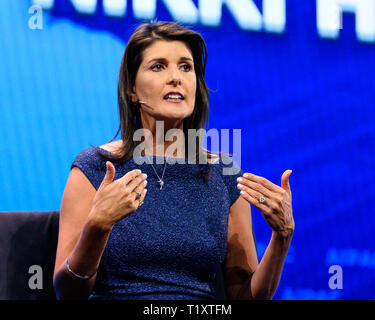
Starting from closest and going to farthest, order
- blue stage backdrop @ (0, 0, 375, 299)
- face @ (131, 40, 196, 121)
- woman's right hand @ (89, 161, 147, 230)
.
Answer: woman's right hand @ (89, 161, 147, 230) → face @ (131, 40, 196, 121) → blue stage backdrop @ (0, 0, 375, 299)

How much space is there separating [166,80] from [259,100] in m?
0.71

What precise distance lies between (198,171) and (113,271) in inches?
14.9

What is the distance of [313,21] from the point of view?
6.69 feet

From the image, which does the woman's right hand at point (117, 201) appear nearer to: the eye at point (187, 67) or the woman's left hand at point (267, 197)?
the woman's left hand at point (267, 197)

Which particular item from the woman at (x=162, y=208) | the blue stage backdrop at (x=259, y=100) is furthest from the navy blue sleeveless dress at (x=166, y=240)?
the blue stage backdrop at (x=259, y=100)

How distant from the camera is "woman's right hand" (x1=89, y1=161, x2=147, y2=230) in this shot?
1104 mm

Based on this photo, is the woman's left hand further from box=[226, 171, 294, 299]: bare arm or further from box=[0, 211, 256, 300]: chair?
box=[0, 211, 256, 300]: chair

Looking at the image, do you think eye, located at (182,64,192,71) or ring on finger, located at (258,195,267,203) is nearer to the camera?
ring on finger, located at (258,195,267,203)

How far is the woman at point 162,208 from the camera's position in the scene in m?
1.19

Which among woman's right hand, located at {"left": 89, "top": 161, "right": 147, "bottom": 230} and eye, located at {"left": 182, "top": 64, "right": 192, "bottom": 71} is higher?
eye, located at {"left": 182, "top": 64, "right": 192, "bottom": 71}

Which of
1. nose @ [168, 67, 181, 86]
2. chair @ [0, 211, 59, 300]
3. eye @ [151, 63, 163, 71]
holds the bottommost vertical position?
chair @ [0, 211, 59, 300]

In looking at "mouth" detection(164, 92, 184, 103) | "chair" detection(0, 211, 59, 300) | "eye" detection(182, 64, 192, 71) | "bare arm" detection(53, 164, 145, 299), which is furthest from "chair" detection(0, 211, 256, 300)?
"eye" detection(182, 64, 192, 71)

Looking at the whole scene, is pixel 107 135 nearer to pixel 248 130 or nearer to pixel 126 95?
pixel 126 95

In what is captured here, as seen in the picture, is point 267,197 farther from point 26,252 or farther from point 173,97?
point 26,252
